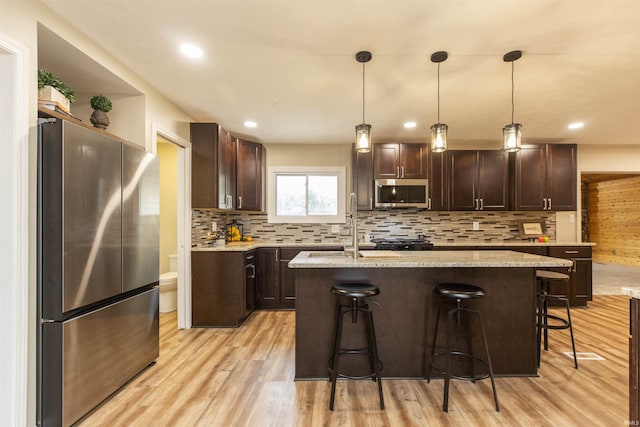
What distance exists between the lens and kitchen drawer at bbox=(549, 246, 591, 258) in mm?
4289

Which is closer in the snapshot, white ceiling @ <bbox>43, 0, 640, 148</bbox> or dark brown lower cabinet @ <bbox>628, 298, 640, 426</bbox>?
dark brown lower cabinet @ <bbox>628, 298, 640, 426</bbox>

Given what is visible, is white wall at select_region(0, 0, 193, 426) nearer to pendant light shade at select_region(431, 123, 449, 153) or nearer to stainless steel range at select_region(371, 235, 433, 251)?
pendant light shade at select_region(431, 123, 449, 153)

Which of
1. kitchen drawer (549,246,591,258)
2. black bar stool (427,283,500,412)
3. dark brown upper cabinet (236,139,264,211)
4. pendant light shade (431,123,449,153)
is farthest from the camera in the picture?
kitchen drawer (549,246,591,258)

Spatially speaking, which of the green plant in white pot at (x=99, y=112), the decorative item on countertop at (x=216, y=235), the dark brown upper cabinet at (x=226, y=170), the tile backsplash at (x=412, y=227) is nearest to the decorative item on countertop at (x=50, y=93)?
the green plant in white pot at (x=99, y=112)

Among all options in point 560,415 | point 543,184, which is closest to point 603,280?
point 543,184

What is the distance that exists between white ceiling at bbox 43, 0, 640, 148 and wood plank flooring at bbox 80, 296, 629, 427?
2382 mm

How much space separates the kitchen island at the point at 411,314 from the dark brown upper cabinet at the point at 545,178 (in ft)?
8.58

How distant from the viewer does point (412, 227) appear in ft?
15.8

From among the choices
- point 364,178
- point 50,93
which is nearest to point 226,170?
point 364,178

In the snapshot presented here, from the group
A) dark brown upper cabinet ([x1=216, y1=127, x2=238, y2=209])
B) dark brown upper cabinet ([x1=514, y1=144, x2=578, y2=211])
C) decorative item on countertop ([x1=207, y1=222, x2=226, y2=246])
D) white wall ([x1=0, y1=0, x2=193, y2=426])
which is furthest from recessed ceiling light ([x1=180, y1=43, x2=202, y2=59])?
dark brown upper cabinet ([x1=514, y1=144, x2=578, y2=211])

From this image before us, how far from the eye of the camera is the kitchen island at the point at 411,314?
92.5 inches

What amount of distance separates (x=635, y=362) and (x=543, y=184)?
3.74m

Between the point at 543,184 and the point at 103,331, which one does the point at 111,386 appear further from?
the point at 543,184

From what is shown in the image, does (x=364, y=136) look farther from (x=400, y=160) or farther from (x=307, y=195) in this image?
(x=307, y=195)
